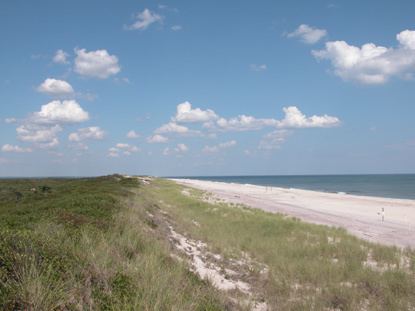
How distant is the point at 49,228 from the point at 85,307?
4.44 meters

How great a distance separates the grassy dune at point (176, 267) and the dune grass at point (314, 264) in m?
0.03

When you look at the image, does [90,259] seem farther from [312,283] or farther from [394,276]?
[394,276]

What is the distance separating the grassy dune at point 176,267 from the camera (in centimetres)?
578

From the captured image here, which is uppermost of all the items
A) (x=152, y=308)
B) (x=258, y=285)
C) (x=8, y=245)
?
(x=8, y=245)

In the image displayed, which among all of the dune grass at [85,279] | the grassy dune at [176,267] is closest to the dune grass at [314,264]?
the grassy dune at [176,267]

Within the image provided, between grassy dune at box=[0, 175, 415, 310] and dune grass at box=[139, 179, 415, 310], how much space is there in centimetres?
3

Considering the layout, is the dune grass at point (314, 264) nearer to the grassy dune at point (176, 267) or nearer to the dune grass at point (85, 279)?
the grassy dune at point (176, 267)

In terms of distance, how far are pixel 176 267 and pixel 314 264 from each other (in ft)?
17.1

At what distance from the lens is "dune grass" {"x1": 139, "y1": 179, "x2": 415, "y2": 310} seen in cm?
925

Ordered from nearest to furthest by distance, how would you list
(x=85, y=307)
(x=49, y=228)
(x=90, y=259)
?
(x=85, y=307) < (x=90, y=259) < (x=49, y=228)

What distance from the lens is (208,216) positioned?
2383cm

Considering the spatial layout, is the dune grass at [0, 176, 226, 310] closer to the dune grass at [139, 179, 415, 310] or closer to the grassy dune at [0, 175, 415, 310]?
the grassy dune at [0, 175, 415, 310]

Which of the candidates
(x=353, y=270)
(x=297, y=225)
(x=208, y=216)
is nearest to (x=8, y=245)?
(x=353, y=270)

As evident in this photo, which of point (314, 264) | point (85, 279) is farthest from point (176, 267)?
point (314, 264)
